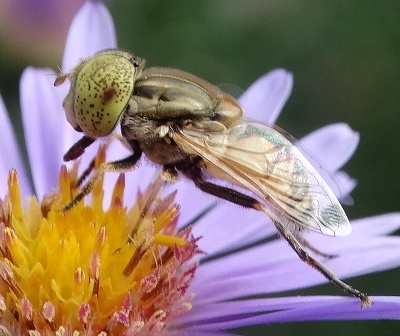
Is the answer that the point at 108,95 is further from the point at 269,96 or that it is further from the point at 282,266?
the point at 269,96

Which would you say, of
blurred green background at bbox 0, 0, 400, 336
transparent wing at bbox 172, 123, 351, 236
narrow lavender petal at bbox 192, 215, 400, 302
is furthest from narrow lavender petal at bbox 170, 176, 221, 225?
blurred green background at bbox 0, 0, 400, 336

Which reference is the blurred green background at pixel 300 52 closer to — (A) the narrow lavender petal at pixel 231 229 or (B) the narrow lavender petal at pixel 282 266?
(A) the narrow lavender petal at pixel 231 229

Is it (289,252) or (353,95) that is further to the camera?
(353,95)

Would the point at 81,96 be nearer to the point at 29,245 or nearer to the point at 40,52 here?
the point at 29,245

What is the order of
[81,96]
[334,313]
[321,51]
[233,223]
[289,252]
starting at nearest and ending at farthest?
[334,313]
[81,96]
[289,252]
[233,223]
[321,51]

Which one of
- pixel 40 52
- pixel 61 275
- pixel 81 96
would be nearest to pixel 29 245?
pixel 61 275

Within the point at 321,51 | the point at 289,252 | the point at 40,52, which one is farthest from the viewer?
the point at 321,51

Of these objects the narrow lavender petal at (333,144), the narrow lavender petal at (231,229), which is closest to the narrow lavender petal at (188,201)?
the narrow lavender petal at (231,229)
